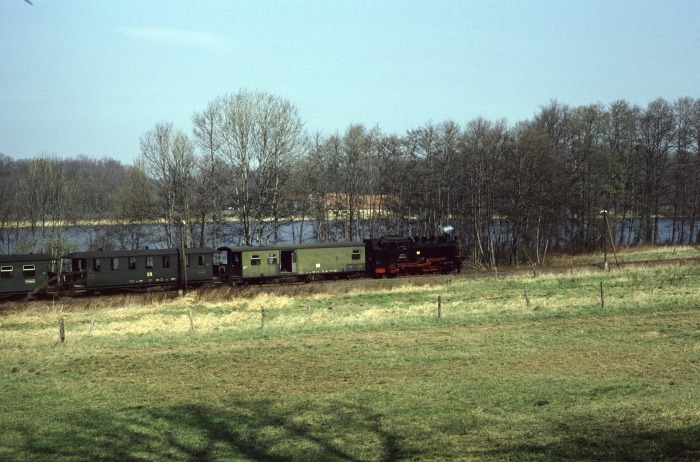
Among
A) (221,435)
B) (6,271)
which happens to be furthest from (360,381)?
(6,271)

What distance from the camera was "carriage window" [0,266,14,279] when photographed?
3869 centimetres

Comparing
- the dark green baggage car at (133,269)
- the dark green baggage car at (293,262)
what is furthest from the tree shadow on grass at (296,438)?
the dark green baggage car at (293,262)

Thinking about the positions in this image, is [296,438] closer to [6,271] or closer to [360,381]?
[360,381]

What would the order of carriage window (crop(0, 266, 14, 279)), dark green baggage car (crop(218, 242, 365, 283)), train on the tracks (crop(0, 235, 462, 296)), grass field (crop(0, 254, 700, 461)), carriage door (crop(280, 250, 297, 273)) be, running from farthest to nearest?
carriage door (crop(280, 250, 297, 273))
dark green baggage car (crop(218, 242, 365, 283))
train on the tracks (crop(0, 235, 462, 296))
carriage window (crop(0, 266, 14, 279))
grass field (crop(0, 254, 700, 461))

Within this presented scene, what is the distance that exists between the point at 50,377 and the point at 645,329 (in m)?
22.5

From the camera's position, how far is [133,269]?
4188 cm

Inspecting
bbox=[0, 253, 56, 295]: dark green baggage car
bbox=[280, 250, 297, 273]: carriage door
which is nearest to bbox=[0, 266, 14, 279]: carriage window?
bbox=[0, 253, 56, 295]: dark green baggage car

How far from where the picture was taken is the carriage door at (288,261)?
151ft

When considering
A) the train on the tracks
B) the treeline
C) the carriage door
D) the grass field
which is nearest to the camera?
the grass field

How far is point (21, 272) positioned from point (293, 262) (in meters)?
17.3

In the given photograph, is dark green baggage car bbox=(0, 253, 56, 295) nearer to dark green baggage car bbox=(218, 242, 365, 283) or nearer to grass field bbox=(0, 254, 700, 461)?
grass field bbox=(0, 254, 700, 461)

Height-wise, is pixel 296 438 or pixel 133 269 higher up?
pixel 133 269

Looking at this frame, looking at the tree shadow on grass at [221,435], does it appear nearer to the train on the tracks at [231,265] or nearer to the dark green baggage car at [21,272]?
the train on the tracks at [231,265]

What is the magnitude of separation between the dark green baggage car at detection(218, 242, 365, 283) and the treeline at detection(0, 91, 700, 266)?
12.2 m
